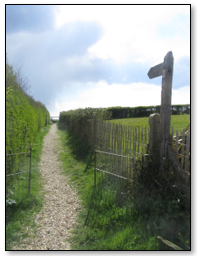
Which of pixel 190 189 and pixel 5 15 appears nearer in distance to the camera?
pixel 190 189

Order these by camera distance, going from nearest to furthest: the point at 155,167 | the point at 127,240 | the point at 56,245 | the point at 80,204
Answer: the point at 127,240, the point at 56,245, the point at 155,167, the point at 80,204

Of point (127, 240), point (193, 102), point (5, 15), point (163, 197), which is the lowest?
point (127, 240)

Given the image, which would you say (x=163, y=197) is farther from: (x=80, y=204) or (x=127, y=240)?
(x=80, y=204)

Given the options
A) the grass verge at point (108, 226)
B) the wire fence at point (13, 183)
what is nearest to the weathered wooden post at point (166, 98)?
the grass verge at point (108, 226)

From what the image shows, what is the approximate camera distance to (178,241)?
3.09 m

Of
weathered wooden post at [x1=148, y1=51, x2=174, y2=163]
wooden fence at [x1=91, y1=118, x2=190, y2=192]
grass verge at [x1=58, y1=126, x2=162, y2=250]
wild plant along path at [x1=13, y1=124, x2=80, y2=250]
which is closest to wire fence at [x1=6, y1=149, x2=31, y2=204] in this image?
wild plant along path at [x1=13, y1=124, x2=80, y2=250]

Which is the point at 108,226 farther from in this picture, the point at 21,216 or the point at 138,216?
the point at 21,216

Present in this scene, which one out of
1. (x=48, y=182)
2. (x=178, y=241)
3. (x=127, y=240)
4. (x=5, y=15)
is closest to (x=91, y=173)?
(x=48, y=182)

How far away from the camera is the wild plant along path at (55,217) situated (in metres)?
3.68

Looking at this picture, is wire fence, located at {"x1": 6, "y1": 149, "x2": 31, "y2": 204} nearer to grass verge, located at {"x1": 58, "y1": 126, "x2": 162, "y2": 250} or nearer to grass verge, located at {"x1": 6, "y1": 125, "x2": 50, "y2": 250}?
grass verge, located at {"x1": 6, "y1": 125, "x2": 50, "y2": 250}

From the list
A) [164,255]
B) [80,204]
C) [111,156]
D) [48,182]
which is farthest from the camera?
[48,182]

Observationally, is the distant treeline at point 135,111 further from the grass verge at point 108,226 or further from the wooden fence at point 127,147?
the grass verge at point 108,226

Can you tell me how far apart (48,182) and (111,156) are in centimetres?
258

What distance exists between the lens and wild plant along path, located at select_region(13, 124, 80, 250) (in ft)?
12.1
